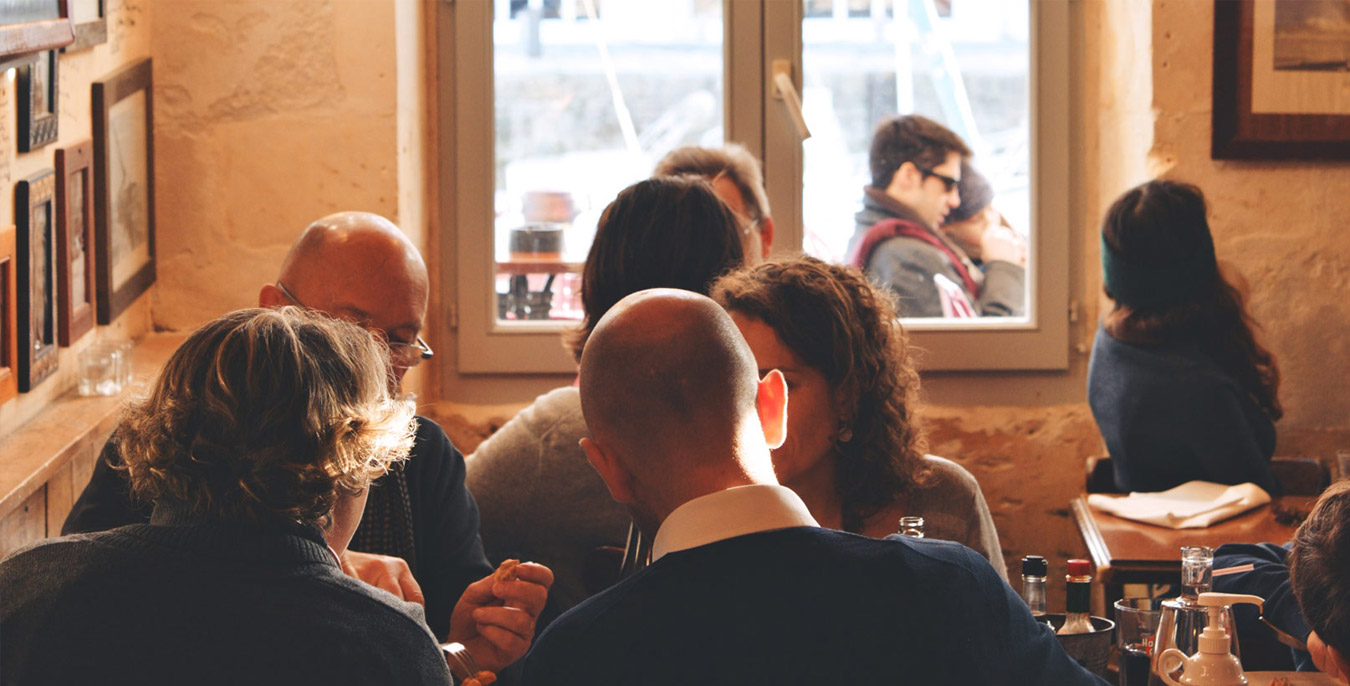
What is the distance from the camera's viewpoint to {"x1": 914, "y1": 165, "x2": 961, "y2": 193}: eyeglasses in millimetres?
3785

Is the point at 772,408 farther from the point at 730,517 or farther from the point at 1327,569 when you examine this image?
the point at 1327,569

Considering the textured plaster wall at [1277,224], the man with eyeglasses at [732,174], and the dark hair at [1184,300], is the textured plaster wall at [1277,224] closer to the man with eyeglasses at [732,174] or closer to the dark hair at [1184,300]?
the dark hair at [1184,300]

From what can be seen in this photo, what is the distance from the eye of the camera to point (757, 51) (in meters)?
3.73

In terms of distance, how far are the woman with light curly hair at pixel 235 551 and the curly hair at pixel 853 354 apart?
721mm

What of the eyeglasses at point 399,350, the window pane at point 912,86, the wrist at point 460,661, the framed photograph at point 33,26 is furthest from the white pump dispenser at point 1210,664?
the window pane at point 912,86

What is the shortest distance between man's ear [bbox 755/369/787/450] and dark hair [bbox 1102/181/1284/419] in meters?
1.95

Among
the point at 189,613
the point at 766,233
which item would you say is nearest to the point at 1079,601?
the point at 189,613

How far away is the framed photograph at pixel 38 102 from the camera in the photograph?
231 cm

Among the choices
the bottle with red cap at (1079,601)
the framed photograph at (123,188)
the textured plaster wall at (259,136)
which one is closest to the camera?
the bottle with red cap at (1079,601)

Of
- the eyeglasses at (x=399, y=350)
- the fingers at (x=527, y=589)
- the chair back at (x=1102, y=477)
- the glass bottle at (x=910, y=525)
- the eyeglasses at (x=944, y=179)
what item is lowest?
the chair back at (x=1102, y=477)

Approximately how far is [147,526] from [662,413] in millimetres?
492

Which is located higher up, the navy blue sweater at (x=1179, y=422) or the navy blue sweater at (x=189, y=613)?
the navy blue sweater at (x=189, y=613)

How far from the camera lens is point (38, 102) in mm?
2400

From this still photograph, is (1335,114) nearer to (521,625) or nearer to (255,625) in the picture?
(521,625)
